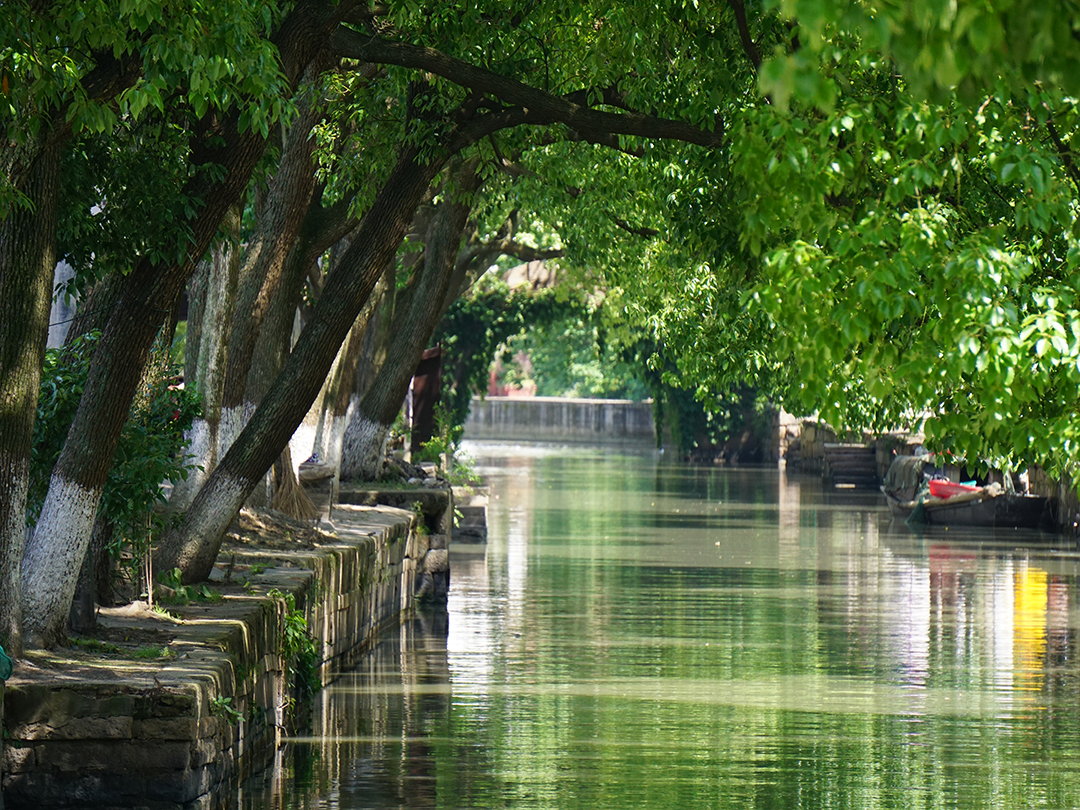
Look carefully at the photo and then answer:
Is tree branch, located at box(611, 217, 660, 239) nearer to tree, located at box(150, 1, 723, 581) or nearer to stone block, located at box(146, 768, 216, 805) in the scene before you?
tree, located at box(150, 1, 723, 581)

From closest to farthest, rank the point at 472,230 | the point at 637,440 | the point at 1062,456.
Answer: the point at 1062,456
the point at 472,230
the point at 637,440

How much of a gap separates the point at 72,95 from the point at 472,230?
1821cm

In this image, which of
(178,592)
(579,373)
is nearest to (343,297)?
(178,592)

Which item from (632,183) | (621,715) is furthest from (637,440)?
(621,715)

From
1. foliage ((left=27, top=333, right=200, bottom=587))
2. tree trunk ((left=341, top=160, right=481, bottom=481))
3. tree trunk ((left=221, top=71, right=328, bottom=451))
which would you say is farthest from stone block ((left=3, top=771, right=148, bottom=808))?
tree trunk ((left=341, top=160, right=481, bottom=481))

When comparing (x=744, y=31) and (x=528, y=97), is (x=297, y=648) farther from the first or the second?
(x=744, y=31)

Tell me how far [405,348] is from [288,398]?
10.1m

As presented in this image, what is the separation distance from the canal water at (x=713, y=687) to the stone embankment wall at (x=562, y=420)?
5065cm

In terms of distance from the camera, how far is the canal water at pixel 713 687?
11.0 metres

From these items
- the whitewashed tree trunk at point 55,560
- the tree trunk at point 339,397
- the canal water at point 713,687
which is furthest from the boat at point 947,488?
the whitewashed tree trunk at point 55,560

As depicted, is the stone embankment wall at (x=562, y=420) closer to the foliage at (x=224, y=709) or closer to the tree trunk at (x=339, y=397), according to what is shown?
the tree trunk at (x=339, y=397)

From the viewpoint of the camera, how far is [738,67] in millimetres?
10094

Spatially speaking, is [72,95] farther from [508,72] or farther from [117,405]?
[508,72]

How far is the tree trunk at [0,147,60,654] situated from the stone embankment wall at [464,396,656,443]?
224 ft
